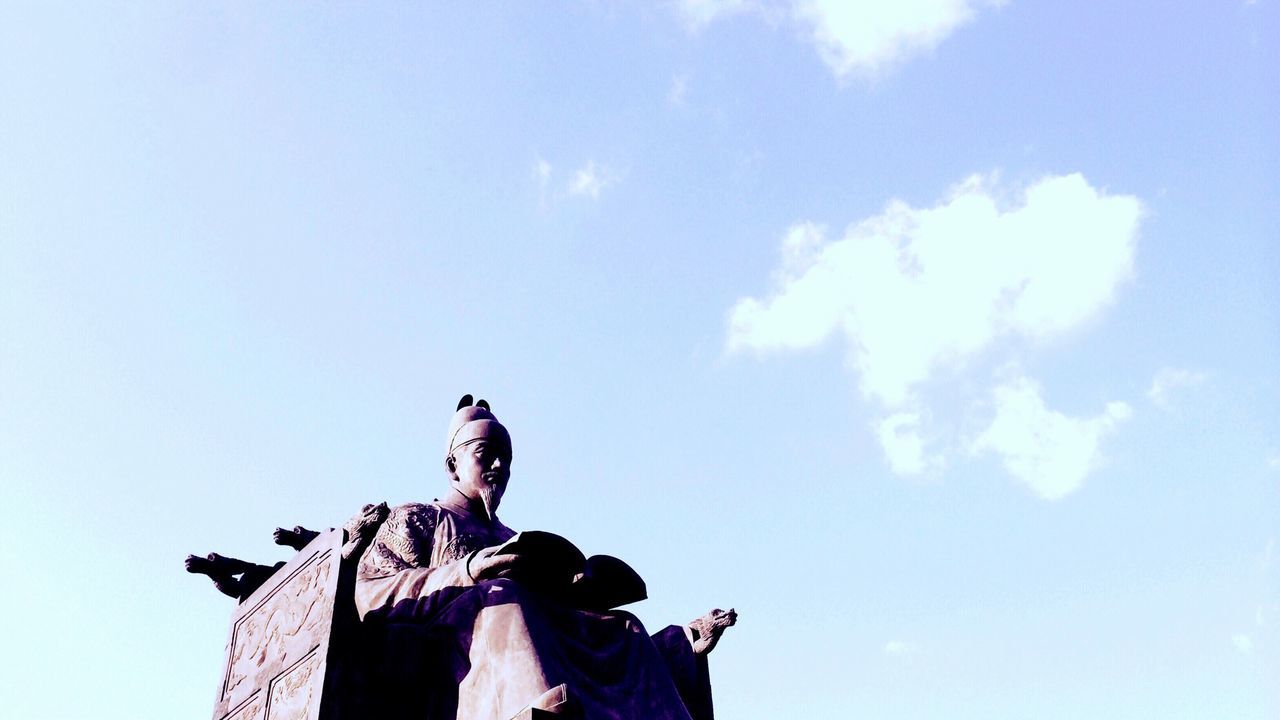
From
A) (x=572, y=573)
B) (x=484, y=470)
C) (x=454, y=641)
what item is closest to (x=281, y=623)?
(x=454, y=641)

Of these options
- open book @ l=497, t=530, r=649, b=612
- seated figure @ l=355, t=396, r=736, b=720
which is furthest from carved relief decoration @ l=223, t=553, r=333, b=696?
open book @ l=497, t=530, r=649, b=612

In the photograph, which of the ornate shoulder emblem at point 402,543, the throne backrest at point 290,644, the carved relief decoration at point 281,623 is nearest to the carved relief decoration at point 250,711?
the throne backrest at point 290,644

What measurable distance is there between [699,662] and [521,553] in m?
1.69

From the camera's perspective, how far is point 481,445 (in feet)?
29.3

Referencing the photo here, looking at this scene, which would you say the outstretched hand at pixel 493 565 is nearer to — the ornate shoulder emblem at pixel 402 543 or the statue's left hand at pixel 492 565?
the statue's left hand at pixel 492 565

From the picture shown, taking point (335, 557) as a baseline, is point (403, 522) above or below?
A: above

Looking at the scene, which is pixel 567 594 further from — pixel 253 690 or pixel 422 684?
pixel 253 690

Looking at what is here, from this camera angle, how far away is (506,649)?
6.20m

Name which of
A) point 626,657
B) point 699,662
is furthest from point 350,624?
point 699,662

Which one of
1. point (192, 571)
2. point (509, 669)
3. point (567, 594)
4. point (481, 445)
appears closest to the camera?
point (509, 669)

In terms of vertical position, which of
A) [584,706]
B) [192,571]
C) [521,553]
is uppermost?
[192,571]

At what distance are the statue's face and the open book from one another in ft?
5.89

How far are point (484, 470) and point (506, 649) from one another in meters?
2.75

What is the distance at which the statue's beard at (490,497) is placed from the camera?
864 centimetres
